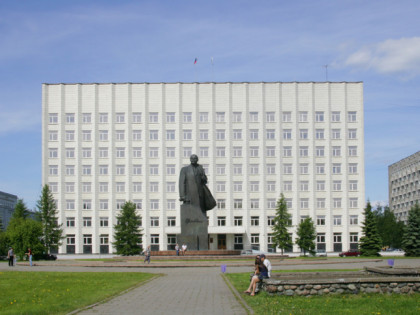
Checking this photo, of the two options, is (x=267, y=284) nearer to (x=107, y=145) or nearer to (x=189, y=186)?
(x=189, y=186)

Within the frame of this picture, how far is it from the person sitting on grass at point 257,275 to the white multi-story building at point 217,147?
205ft

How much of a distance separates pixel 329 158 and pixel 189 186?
155 ft

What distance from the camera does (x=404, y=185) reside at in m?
130

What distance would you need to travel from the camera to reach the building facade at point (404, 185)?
399ft

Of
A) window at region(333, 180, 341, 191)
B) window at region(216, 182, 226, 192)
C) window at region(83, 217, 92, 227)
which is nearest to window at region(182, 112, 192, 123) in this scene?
window at region(216, 182, 226, 192)

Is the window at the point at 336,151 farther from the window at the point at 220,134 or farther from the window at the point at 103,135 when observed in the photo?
the window at the point at 103,135

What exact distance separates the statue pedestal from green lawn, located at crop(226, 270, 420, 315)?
2047 centimetres

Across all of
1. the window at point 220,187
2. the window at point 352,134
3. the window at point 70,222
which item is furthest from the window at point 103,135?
the window at point 352,134

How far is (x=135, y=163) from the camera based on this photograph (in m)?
82.1

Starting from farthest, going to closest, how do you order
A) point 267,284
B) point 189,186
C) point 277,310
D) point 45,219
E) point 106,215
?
point 106,215 < point 45,219 < point 189,186 < point 267,284 < point 277,310

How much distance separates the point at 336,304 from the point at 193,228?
2330cm

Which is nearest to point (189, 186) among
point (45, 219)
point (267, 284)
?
point (267, 284)

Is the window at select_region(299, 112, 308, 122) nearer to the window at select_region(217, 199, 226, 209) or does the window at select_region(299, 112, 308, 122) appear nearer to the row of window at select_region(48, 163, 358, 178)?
the row of window at select_region(48, 163, 358, 178)

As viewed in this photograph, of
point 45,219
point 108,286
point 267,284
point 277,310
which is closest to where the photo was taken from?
point 277,310
